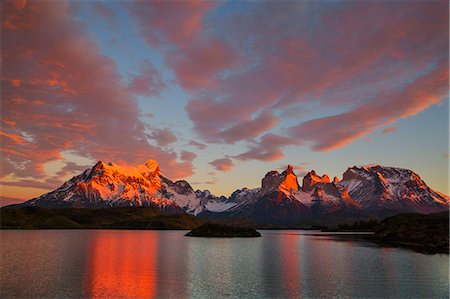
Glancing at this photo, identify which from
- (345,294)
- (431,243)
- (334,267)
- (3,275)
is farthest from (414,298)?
(431,243)

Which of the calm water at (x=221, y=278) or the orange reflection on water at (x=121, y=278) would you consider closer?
the orange reflection on water at (x=121, y=278)

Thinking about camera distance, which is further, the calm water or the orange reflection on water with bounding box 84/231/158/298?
the calm water

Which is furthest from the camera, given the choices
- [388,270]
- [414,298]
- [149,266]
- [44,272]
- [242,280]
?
[149,266]

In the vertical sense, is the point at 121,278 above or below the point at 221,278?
below

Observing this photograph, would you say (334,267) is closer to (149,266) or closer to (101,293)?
(149,266)

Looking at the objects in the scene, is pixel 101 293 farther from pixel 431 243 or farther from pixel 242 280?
pixel 431 243

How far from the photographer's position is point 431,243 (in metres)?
165

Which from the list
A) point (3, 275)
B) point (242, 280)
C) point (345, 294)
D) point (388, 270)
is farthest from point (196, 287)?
point (388, 270)

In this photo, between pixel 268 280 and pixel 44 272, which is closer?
pixel 268 280

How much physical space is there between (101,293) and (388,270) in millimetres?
64379

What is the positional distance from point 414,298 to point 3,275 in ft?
254

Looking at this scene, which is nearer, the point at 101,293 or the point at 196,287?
the point at 101,293

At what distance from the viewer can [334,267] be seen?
9394 centimetres

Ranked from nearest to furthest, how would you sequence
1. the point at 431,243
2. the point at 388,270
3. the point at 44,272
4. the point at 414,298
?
the point at 414,298 → the point at 44,272 → the point at 388,270 → the point at 431,243
